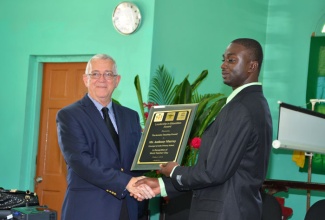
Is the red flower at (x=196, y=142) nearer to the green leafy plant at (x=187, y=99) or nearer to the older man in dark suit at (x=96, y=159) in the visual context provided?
the green leafy plant at (x=187, y=99)

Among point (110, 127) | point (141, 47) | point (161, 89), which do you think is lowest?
point (110, 127)

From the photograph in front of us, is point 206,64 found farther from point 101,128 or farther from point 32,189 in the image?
point 101,128

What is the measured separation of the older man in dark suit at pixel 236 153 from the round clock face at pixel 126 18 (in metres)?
3.34

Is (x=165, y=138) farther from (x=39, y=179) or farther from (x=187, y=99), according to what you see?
(x=39, y=179)

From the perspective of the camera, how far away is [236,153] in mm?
2893

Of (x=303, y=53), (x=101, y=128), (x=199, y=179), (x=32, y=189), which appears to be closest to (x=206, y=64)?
(x=303, y=53)

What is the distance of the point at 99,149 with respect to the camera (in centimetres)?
352

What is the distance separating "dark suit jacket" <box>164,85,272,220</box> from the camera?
2898 mm

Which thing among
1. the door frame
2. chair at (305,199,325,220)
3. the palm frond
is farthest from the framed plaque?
the door frame

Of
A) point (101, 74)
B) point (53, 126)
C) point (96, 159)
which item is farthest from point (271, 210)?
point (53, 126)

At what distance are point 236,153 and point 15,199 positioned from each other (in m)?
1.82

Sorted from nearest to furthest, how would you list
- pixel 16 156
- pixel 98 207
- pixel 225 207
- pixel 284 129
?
pixel 225 207
pixel 98 207
pixel 284 129
pixel 16 156

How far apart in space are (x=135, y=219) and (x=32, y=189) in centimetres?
389

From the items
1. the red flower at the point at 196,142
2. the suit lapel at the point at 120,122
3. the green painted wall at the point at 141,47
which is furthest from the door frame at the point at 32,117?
the suit lapel at the point at 120,122
